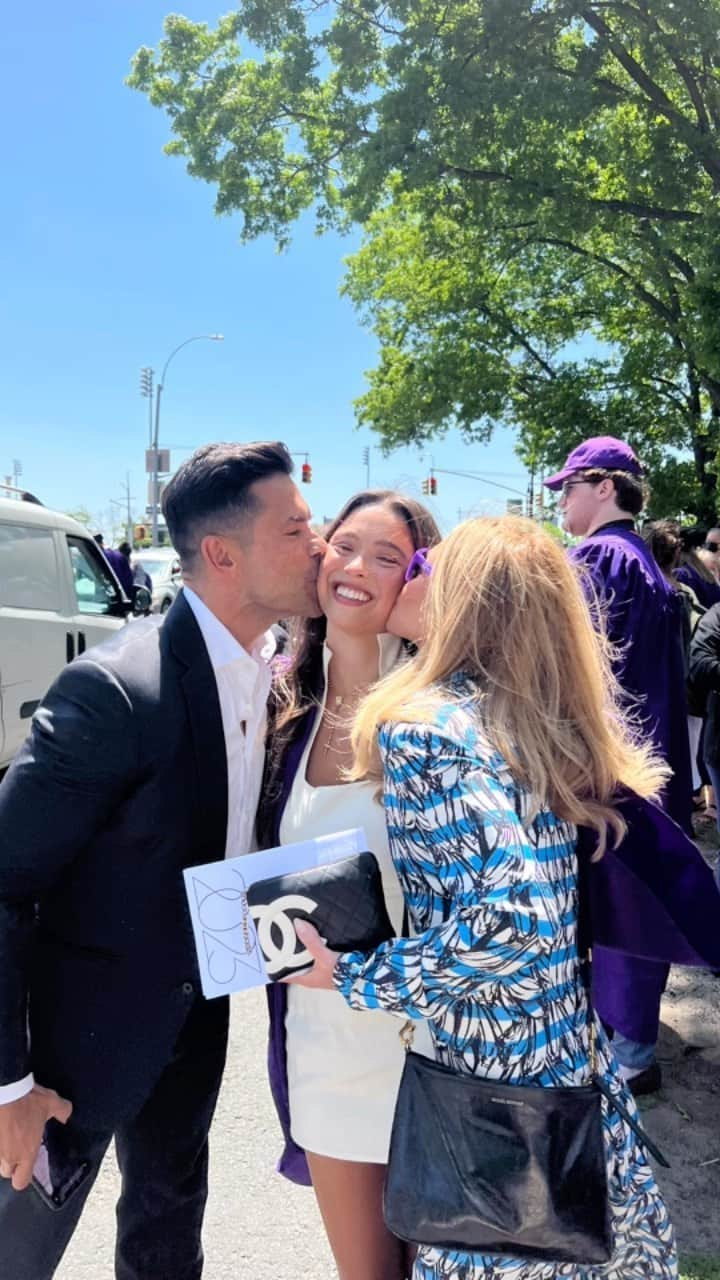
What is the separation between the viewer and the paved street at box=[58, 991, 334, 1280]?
94.1 inches

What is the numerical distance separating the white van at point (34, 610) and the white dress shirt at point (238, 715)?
4233 mm

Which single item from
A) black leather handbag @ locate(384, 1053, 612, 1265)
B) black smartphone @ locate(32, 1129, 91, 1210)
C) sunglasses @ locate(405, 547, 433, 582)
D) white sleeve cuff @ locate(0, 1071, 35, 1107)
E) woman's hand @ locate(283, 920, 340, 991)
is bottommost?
black smartphone @ locate(32, 1129, 91, 1210)

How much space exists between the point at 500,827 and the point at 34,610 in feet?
17.8

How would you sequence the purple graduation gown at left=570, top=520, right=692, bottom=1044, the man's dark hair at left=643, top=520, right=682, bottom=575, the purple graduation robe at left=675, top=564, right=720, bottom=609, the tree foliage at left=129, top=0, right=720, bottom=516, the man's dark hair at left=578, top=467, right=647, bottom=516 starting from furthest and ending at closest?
the tree foliage at left=129, top=0, right=720, bottom=516 < the purple graduation robe at left=675, top=564, right=720, bottom=609 < the man's dark hair at left=643, top=520, right=682, bottom=575 < the man's dark hair at left=578, top=467, right=647, bottom=516 < the purple graduation gown at left=570, top=520, right=692, bottom=1044

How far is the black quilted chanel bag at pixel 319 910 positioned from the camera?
4.56 feet

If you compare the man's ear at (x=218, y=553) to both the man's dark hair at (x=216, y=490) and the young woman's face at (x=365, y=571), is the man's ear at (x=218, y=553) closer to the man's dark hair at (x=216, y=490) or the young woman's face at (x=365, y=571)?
the man's dark hair at (x=216, y=490)

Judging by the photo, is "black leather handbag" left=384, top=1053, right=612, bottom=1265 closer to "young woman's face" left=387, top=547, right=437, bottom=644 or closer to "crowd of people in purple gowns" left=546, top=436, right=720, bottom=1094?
"young woman's face" left=387, top=547, right=437, bottom=644

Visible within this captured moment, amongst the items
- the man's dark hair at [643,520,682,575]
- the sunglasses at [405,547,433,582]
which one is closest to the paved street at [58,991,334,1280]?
the sunglasses at [405,547,433,582]

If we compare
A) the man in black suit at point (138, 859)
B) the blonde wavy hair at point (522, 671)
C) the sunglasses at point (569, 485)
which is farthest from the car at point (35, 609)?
the blonde wavy hair at point (522, 671)

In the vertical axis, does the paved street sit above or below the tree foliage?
below

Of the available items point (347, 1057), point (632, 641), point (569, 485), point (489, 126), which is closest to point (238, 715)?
point (347, 1057)

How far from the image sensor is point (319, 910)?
139 centimetres

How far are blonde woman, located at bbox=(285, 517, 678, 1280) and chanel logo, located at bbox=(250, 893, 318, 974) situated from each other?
24 mm

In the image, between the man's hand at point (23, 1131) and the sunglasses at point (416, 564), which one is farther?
the sunglasses at point (416, 564)
